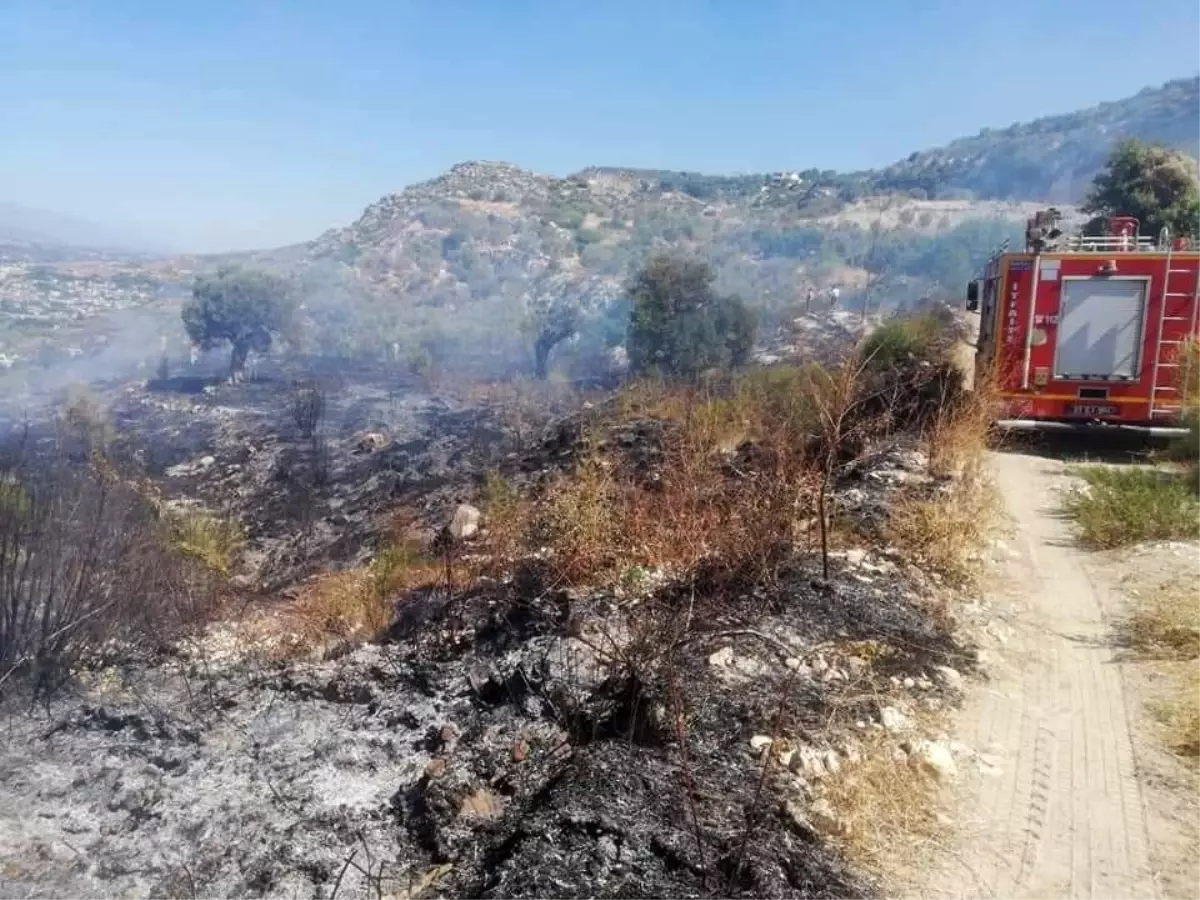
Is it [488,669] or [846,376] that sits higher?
[846,376]

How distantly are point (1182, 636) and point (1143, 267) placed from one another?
6.28 metres

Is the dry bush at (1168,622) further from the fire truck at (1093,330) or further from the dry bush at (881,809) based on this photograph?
the fire truck at (1093,330)

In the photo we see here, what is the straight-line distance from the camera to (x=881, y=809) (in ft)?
10.9

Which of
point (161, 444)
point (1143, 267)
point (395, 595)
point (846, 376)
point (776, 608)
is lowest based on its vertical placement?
point (161, 444)

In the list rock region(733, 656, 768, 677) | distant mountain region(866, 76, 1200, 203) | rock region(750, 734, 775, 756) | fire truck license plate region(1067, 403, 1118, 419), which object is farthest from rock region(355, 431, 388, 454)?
distant mountain region(866, 76, 1200, 203)

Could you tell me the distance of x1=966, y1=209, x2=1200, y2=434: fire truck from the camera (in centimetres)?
947

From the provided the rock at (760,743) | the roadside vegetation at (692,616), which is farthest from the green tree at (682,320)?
the rock at (760,743)

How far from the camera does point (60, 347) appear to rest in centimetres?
3944

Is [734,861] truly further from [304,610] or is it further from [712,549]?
[304,610]

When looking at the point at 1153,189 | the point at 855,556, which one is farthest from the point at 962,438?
the point at 1153,189

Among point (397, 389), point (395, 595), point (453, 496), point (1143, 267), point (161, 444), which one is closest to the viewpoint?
point (395, 595)

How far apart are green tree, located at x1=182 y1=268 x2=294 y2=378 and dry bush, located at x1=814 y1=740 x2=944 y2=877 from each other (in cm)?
3553

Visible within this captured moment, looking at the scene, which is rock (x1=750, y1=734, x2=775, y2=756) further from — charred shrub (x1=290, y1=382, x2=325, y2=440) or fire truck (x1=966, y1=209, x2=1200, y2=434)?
charred shrub (x1=290, y1=382, x2=325, y2=440)

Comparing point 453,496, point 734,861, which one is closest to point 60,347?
point 453,496
